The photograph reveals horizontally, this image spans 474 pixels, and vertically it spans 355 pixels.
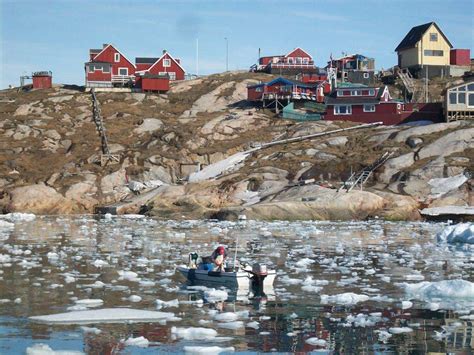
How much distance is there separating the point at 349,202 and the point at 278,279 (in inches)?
1080

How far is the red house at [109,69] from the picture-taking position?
9275 cm

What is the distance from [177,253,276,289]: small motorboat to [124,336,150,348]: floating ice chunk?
7906mm

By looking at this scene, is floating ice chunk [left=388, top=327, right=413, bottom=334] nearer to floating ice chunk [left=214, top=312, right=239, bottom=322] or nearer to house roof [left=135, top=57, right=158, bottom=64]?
floating ice chunk [left=214, top=312, right=239, bottom=322]

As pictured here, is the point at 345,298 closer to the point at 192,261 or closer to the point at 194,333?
the point at 194,333

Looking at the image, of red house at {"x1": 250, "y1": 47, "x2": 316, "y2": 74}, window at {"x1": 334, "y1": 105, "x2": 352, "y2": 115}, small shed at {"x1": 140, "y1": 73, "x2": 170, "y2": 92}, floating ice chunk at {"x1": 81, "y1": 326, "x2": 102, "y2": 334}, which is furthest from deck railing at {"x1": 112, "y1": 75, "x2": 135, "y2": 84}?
floating ice chunk at {"x1": 81, "y1": 326, "x2": 102, "y2": 334}

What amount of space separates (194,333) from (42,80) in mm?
83176

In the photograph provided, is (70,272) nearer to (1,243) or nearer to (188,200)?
(1,243)

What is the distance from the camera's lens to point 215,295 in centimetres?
2342

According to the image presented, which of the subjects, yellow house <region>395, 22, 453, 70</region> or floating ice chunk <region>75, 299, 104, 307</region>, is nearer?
floating ice chunk <region>75, 299, 104, 307</region>

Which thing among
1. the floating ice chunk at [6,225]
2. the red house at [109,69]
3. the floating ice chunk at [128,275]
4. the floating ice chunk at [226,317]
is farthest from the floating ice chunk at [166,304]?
the red house at [109,69]

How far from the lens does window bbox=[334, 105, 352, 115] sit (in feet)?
247

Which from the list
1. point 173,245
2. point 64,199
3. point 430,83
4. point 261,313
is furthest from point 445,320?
point 430,83

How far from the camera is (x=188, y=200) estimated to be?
57.3 m

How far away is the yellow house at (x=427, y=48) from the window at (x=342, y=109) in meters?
21.5
